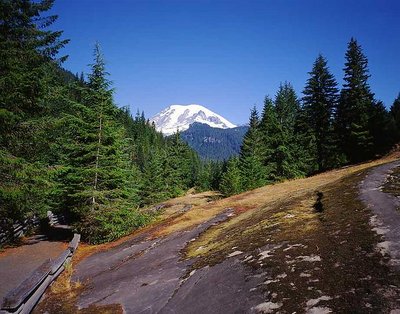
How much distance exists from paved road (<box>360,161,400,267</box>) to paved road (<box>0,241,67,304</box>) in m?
12.8

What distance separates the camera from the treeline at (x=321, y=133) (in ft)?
134

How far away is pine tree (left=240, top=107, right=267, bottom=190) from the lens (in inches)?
1543

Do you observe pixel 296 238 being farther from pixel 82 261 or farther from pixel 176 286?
pixel 82 261

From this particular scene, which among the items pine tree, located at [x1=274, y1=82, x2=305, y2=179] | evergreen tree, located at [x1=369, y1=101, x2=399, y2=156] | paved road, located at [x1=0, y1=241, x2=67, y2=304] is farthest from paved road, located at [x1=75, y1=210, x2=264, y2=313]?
evergreen tree, located at [x1=369, y1=101, x2=399, y2=156]

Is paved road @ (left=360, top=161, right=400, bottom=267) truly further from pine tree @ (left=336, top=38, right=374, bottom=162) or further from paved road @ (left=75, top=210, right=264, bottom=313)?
pine tree @ (left=336, top=38, right=374, bottom=162)

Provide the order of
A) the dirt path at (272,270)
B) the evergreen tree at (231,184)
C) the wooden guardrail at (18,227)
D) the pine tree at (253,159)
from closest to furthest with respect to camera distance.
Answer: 1. the dirt path at (272,270)
2. the wooden guardrail at (18,227)
3. the evergreen tree at (231,184)
4. the pine tree at (253,159)

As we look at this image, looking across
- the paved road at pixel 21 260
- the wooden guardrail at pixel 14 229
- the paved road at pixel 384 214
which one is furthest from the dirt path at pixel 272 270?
the wooden guardrail at pixel 14 229

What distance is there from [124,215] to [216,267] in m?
14.0

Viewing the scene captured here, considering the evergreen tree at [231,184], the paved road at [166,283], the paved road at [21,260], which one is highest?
the evergreen tree at [231,184]

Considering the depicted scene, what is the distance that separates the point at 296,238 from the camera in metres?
9.06

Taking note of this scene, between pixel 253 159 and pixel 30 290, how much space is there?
35.2m

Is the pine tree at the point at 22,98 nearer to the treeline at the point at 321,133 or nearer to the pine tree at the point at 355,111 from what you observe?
the treeline at the point at 321,133

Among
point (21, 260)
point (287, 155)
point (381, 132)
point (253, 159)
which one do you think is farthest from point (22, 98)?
point (381, 132)

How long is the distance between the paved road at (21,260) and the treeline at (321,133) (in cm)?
2121
